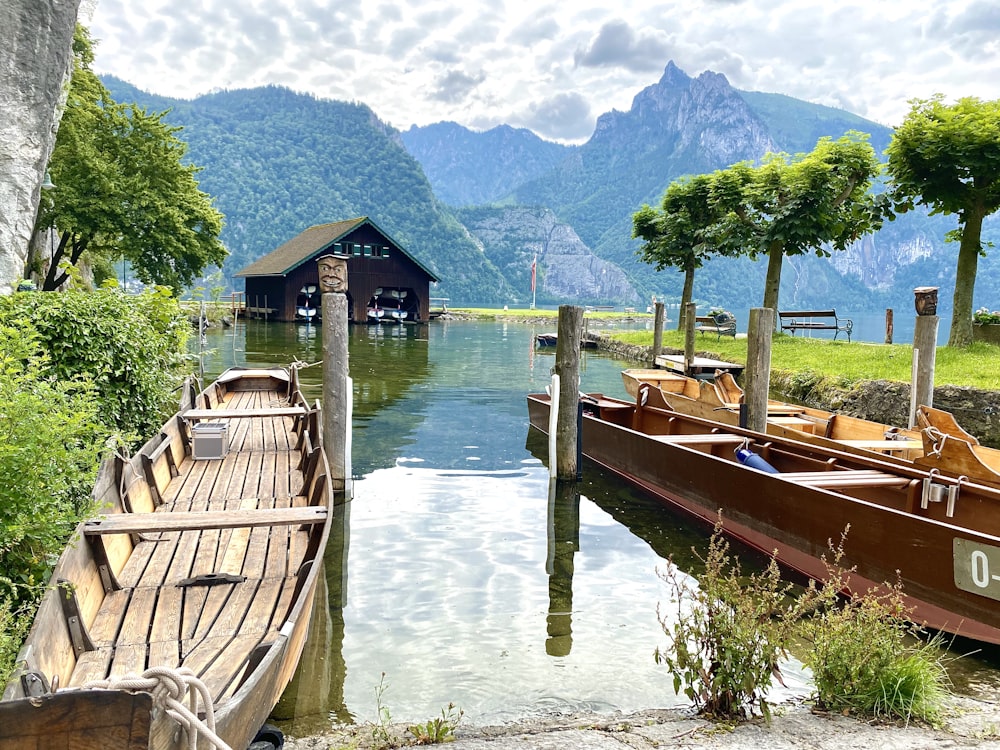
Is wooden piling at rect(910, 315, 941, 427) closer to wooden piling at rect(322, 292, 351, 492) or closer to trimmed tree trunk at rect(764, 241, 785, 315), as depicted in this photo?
wooden piling at rect(322, 292, 351, 492)

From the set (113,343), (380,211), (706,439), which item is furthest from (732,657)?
(380,211)

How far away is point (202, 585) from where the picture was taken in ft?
17.9

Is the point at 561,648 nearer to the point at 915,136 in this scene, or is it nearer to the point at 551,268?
the point at 915,136

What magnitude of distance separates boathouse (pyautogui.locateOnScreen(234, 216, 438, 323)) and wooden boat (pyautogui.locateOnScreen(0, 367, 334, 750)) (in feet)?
156

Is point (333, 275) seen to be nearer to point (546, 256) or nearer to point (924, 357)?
point (924, 357)

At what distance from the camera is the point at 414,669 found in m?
6.01

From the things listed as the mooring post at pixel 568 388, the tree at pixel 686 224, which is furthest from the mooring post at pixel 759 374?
the tree at pixel 686 224

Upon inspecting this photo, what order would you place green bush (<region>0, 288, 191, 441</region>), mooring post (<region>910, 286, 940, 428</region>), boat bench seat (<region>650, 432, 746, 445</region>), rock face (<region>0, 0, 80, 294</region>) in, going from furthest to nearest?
1. rock face (<region>0, 0, 80, 294</region>)
2. mooring post (<region>910, 286, 940, 428</region>)
3. boat bench seat (<region>650, 432, 746, 445</region>)
4. green bush (<region>0, 288, 191, 441</region>)

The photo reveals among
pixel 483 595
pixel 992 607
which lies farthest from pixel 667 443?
pixel 992 607

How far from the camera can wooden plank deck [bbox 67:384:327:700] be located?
439cm

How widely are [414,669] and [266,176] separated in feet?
441

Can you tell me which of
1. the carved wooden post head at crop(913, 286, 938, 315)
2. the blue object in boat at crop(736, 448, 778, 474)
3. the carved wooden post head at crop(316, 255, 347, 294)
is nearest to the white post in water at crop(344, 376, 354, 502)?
the carved wooden post head at crop(316, 255, 347, 294)

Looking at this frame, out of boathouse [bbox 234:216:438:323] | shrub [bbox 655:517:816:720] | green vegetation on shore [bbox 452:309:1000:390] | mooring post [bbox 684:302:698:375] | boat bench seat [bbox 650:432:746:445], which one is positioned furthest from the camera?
boathouse [bbox 234:216:438:323]

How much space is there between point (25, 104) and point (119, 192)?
15.7m
